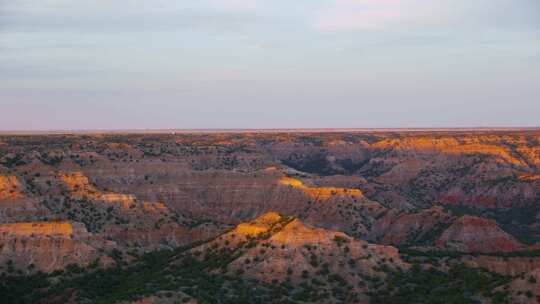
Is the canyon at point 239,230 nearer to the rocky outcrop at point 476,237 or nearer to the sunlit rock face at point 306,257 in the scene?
the sunlit rock face at point 306,257

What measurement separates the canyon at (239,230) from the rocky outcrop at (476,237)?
28 cm

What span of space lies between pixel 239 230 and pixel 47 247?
2005 centimetres

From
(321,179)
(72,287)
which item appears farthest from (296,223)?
(321,179)

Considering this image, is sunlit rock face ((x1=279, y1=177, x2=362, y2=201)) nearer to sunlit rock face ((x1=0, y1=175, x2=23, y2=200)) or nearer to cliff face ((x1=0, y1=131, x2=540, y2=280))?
cliff face ((x1=0, y1=131, x2=540, y2=280))

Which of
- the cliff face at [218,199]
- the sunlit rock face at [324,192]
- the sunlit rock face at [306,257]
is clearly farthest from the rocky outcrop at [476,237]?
the sunlit rock face at [306,257]

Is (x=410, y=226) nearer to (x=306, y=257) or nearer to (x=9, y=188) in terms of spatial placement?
(x=306, y=257)

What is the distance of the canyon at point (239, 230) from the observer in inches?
3295

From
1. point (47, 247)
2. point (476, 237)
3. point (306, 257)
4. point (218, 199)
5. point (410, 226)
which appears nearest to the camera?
point (306, 257)

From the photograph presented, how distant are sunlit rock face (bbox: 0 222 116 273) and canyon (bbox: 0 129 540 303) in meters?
0.16

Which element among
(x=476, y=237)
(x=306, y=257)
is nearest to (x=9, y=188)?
(x=306, y=257)

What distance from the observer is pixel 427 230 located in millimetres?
136375

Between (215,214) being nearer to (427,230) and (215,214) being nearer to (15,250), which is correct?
(427,230)

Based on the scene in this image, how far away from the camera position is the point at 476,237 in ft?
427

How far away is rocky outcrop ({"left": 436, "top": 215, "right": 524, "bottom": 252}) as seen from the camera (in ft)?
412
